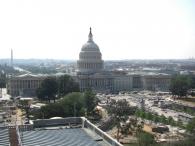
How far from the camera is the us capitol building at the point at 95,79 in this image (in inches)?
4171

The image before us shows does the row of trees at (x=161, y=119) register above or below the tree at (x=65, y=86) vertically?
below

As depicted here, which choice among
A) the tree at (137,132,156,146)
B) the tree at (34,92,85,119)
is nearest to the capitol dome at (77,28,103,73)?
the tree at (34,92,85,119)

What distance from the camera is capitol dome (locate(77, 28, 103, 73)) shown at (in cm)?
11638

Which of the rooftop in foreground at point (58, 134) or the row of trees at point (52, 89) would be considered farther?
the row of trees at point (52, 89)

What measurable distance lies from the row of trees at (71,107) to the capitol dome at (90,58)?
51.7 m

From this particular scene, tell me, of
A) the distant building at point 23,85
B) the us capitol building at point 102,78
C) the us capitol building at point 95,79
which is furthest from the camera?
the us capitol building at point 102,78

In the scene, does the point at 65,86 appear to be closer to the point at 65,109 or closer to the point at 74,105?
the point at 74,105

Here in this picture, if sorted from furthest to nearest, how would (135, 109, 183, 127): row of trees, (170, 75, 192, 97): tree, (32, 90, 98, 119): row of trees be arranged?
(170, 75, 192, 97): tree < (32, 90, 98, 119): row of trees < (135, 109, 183, 127): row of trees

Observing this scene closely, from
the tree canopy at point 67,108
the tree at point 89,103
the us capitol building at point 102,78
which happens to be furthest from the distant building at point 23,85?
the tree canopy at point 67,108

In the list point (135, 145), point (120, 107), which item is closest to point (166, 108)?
point (120, 107)

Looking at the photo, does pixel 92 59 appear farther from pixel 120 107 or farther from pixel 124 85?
pixel 120 107

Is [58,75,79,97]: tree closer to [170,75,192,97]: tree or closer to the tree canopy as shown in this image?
[170,75,192,97]: tree

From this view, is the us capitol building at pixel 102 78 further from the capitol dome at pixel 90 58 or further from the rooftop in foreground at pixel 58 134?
the rooftop in foreground at pixel 58 134

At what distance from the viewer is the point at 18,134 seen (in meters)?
30.7
